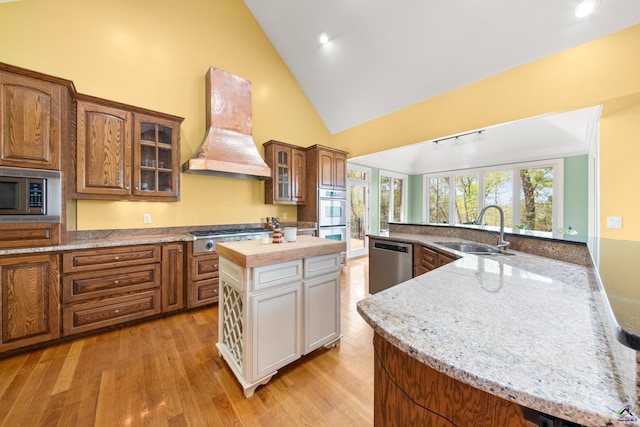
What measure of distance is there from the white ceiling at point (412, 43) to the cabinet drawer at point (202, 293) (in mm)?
3675

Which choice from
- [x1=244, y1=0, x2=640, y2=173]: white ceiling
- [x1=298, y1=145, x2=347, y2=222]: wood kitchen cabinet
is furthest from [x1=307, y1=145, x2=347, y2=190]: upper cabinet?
[x1=244, y1=0, x2=640, y2=173]: white ceiling

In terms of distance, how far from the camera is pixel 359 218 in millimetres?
5785

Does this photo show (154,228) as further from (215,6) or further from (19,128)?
(215,6)

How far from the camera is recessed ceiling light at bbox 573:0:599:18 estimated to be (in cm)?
198

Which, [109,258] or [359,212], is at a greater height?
[359,212]

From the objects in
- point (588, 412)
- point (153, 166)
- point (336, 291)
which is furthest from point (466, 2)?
point (153, 166)

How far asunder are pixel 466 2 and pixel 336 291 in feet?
10.2

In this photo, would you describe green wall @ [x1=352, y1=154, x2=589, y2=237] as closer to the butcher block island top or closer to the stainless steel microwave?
the butcher block island top

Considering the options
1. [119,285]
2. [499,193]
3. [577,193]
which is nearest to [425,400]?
[119,285]

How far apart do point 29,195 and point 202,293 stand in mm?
1757

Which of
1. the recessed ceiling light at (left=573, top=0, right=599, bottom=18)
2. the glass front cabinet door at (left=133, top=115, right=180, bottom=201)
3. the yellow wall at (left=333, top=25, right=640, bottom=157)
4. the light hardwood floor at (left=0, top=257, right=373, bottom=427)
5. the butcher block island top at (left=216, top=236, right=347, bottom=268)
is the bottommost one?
the light hardwood floor at (left=0, top=257, right=373, bottom=427)

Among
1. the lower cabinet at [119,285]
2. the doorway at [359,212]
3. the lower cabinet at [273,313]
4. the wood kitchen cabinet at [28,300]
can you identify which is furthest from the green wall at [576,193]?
the wood kitchen cabinet at [28,300]

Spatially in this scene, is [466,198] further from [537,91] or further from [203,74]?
[203,74]

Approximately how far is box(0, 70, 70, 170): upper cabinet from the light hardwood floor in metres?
1.66
